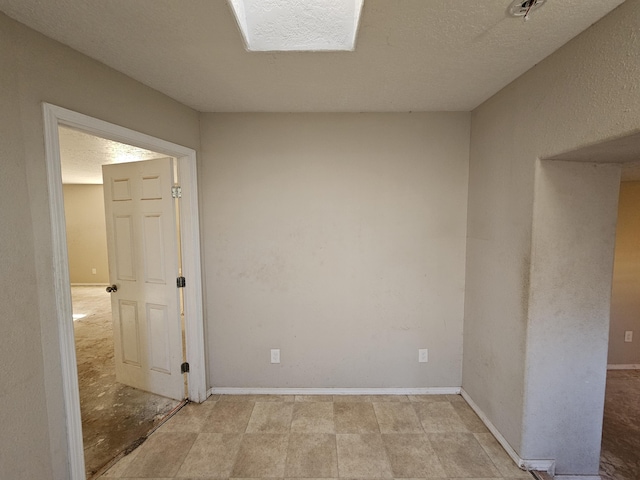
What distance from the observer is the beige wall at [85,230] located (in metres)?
6.30

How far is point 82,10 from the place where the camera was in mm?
1075

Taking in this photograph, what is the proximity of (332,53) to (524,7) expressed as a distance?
2.65 ft

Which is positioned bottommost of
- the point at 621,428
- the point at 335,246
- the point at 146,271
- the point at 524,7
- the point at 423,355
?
the point at 621,428

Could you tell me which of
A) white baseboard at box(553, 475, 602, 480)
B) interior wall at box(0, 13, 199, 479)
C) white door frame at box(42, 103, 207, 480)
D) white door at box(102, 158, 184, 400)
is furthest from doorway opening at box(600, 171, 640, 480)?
interior wall at box(0, 13, 199, 479)

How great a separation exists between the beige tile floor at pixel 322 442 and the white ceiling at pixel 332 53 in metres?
2.37

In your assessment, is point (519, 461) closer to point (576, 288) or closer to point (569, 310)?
point (569, 310)

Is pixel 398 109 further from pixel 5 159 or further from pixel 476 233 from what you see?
pixel 5 159

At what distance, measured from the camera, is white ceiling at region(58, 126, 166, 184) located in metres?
2.83

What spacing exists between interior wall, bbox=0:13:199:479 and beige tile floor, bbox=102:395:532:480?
66cm

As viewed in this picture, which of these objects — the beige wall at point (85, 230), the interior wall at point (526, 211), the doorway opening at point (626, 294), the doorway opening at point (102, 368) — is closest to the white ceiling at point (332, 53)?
the interior wall at point (526, 211)

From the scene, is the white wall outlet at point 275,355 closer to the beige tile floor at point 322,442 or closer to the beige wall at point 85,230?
the beige tile floor at point 322,442

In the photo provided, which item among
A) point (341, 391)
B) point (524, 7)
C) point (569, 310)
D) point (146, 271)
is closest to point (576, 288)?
point (569, 310)

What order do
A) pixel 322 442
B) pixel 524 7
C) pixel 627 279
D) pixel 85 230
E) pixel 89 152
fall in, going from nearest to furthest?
pixel 524 7 < pixel 322 442 < pixel 627 279 < pixel 89 152 < pixel 85 230

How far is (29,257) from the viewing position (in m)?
1.17
